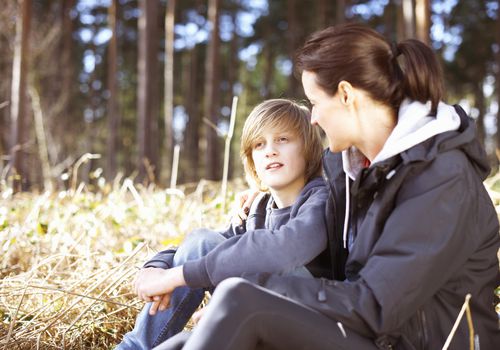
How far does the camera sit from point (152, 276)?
7.36 feet

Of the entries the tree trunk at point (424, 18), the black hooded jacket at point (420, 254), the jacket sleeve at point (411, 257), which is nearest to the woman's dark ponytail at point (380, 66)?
the black hooded jacket at point (420, 254)

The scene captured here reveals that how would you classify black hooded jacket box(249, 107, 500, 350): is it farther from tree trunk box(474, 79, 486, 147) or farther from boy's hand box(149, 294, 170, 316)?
tree trunk box(474, 79, 486, 147)

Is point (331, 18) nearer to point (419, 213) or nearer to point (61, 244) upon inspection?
point (61, 244)

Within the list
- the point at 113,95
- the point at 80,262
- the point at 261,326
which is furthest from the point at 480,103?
the point at 261,326

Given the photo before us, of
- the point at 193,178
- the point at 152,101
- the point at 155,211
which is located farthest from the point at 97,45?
the point at 155,211

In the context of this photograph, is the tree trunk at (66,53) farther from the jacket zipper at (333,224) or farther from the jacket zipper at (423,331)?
the jacket zipper at (423,331)

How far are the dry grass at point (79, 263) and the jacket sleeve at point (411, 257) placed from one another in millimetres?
1248

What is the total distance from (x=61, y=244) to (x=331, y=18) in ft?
57.8

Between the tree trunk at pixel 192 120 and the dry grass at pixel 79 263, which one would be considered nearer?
the dry grass at pixel 79 263

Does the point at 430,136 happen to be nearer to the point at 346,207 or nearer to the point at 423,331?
the point at 346,207

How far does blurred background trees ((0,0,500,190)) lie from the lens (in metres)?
12.2

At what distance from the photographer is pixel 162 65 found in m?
23.2

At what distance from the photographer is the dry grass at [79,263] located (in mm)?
2775

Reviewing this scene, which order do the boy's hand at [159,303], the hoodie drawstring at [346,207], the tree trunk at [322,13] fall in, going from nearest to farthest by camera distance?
the hoodie drawstring at [346,207], the boy's hand at [159,303], the tree trunk at [322,13]
